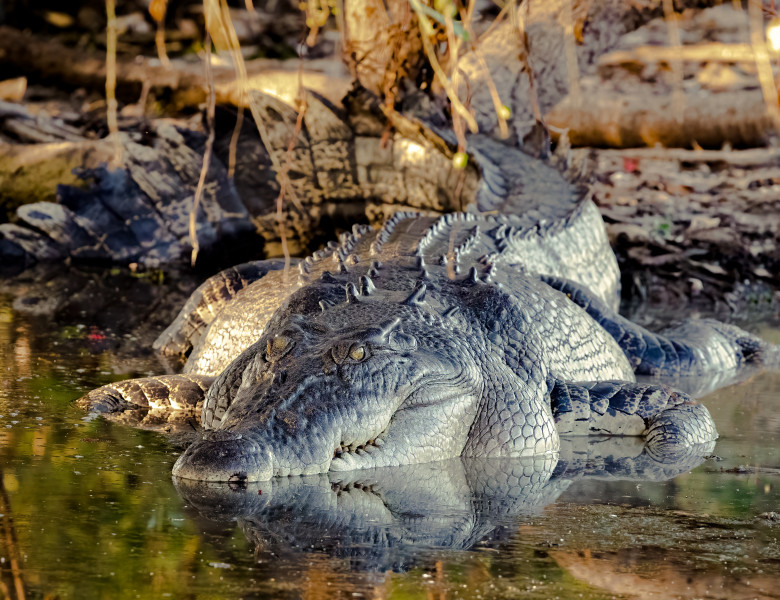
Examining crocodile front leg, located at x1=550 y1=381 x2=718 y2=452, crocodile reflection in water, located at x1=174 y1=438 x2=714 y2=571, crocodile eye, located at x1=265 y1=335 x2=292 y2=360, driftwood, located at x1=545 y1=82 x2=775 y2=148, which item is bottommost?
driftwood, located at x1=545 y1=82 x2=775 y2=148

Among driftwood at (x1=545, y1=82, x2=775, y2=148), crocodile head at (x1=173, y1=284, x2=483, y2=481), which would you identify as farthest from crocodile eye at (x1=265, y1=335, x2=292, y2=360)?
driftwood at (x1=545, y1=82, x2=775, y2=148)

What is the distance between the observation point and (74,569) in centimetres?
292

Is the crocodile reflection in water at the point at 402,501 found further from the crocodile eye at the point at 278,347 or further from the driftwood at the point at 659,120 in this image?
the driftwood at the point at 659,120

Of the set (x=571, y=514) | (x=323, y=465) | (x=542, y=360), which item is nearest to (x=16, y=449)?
(x=323, y=465)

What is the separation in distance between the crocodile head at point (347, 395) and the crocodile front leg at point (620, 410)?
68 cm

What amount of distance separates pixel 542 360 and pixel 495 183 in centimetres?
354

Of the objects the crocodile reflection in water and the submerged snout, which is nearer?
the crocodile reflection in water

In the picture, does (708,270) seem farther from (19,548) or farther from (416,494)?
(19,548)

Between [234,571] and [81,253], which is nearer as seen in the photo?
[234,571]

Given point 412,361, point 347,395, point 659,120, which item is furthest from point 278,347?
point 659,120

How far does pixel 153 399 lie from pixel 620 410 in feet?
7.52

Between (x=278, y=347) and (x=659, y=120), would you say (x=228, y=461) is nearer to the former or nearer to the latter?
(x=278, y=347)

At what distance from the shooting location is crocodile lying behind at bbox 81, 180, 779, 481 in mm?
4180

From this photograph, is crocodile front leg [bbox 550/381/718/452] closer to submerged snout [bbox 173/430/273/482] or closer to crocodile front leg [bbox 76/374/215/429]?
crocodile front leg [bbox 76/374/215/429]
